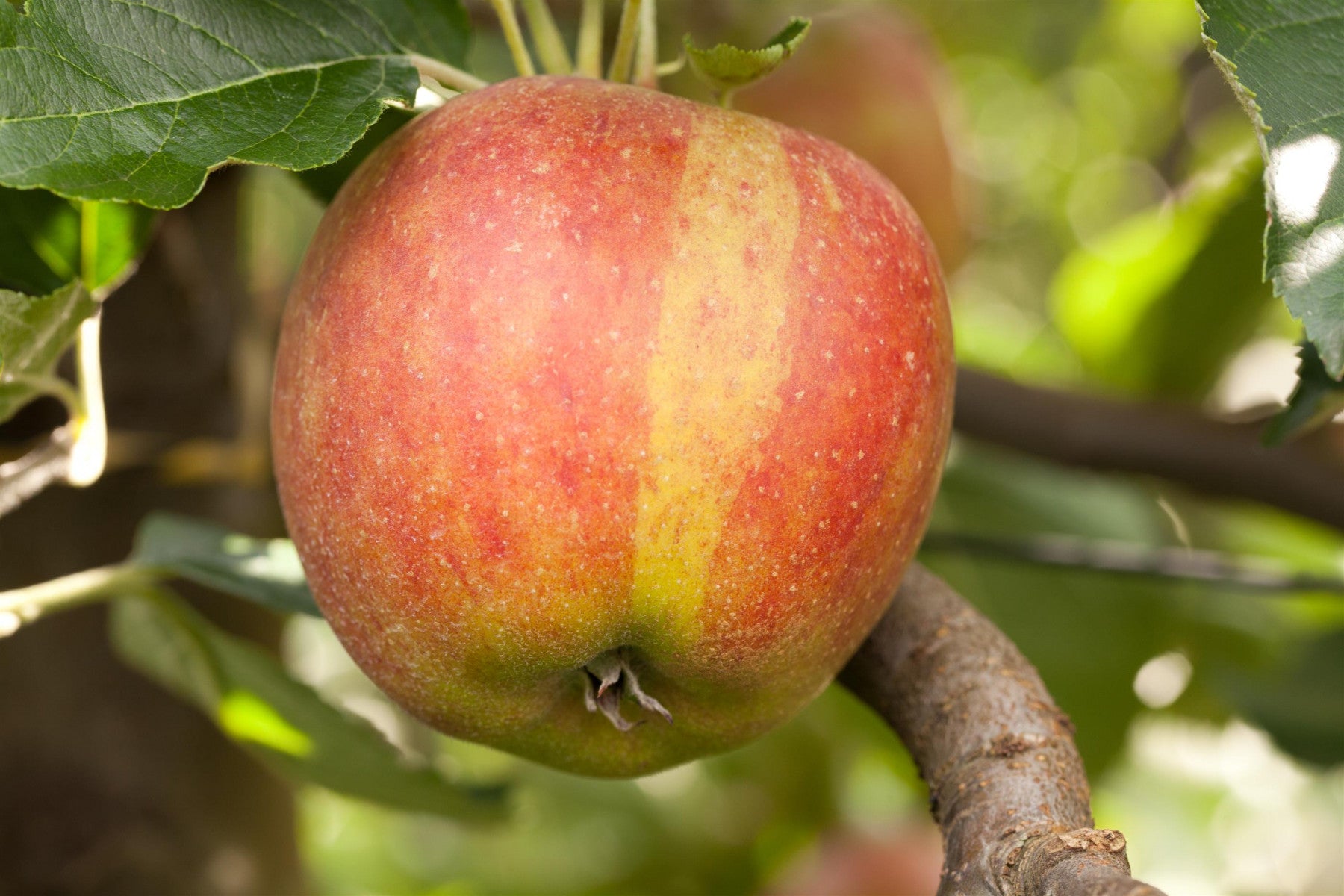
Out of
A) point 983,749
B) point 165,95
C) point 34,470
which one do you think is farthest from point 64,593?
point 983,749

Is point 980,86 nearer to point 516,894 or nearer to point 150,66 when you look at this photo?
point 516,894

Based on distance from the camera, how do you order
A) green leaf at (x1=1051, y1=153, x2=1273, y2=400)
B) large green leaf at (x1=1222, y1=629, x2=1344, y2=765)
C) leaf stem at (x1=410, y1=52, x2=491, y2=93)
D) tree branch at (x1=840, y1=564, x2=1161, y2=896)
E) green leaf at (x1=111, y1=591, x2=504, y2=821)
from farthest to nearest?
green leaf at (x1=1051, y1=153, x2=1273, y2=400)
large green leaf at (x1=1222, y1=629, x2=1344, y2=765)
green leaf at (x1=111, y1=591, x2=504, y2=821)
leaf stem at (x1=410, y1=52, x2=491, y2=93)
tree branch at (x1=840, y1=564, x2=1161, y2=896)

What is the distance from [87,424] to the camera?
2.47 ft

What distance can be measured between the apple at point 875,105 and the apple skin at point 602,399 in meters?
0.98

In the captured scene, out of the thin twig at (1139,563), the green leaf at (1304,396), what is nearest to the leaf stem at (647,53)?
the green leaf at (1304,396)

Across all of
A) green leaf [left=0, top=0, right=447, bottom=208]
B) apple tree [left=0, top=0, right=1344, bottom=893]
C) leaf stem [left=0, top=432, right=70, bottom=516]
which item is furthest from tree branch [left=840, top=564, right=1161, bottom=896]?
leaf stem [left=0, top=432, right=70, bottom=516]

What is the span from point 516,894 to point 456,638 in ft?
5.13

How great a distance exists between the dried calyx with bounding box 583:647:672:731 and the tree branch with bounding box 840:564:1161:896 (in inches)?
5.6

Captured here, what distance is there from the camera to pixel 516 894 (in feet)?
6.48

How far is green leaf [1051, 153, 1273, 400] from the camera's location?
1.42m

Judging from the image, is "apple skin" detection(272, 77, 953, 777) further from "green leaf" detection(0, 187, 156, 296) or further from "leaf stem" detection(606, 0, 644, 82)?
"green leaf" detection(0, 187, 156, 296)

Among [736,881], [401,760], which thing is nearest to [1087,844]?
[401,760]

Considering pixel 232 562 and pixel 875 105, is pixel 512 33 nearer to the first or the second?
pixel 232 562

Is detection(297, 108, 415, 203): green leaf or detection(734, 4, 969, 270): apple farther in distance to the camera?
detection(734, 4, 969, 270): apple
